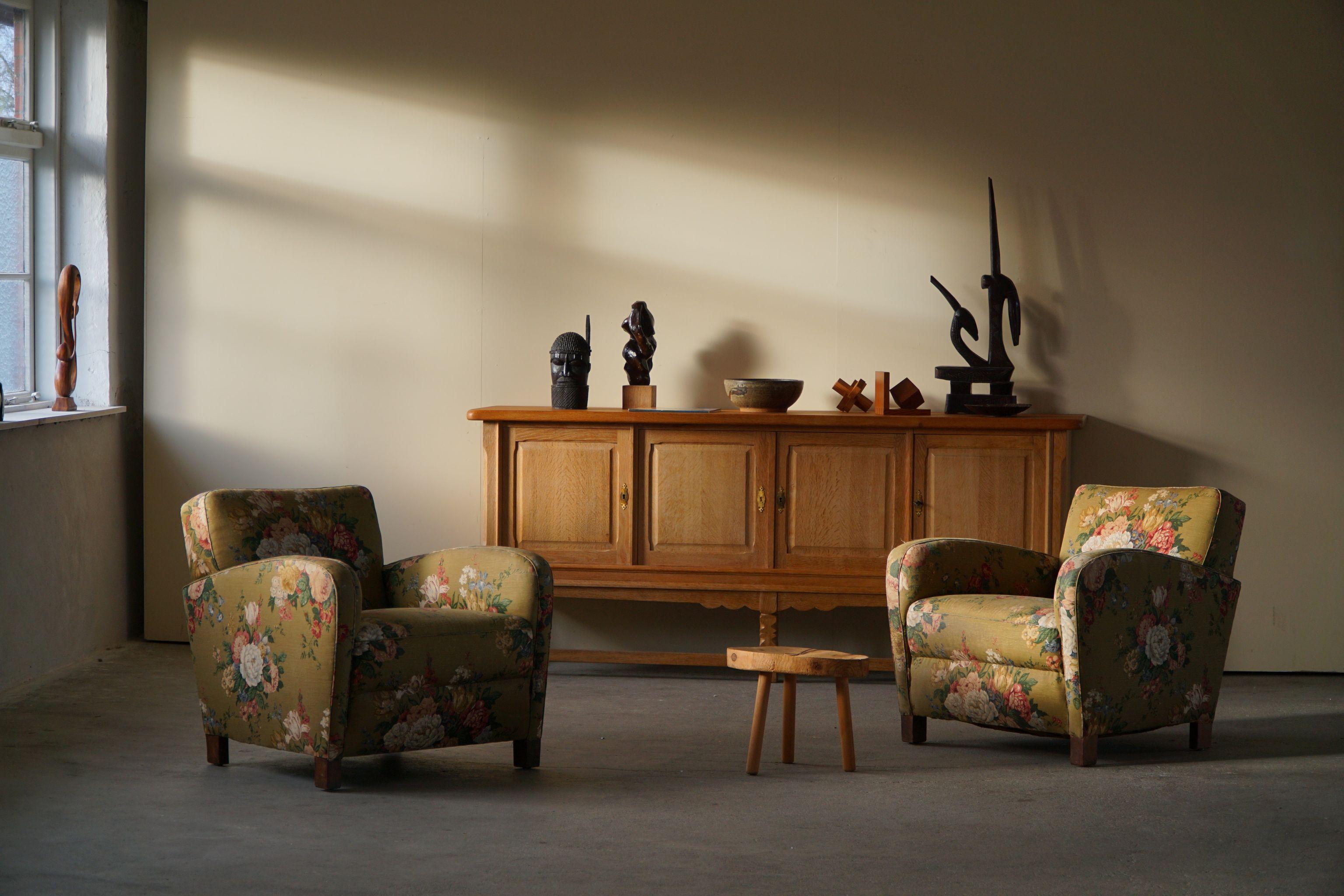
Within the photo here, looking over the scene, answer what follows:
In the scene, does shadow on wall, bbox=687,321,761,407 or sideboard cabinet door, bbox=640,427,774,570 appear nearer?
sideboard cabinet door, bbox=640,427,774,570

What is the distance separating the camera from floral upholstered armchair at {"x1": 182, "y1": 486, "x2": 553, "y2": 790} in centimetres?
341

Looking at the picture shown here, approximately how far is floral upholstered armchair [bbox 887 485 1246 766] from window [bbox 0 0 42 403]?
3487 mm

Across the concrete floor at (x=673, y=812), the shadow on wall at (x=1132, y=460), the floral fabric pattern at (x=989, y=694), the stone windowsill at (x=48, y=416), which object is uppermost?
the stone windowsill at (x=48, y=416)

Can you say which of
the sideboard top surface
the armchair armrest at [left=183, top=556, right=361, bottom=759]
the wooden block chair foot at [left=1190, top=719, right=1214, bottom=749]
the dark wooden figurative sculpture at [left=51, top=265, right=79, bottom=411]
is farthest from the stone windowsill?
the wooden block chair foot at [left=1190, top=719, right=1214, bottom=749]

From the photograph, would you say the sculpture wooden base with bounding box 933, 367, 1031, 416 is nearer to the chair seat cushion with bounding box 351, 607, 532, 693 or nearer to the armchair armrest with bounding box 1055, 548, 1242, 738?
the armchair armrest with bounding box 1055, 548, 1242, 738

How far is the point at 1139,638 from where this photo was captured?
381 centimetres

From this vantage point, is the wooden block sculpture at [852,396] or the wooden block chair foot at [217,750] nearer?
the wooden block chair foot at [217,750]

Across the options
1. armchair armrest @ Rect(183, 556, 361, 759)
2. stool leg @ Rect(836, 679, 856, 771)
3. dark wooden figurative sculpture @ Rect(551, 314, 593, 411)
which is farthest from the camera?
dark wooden figurative sculpture @ Rect(551, 314, 593, 411)

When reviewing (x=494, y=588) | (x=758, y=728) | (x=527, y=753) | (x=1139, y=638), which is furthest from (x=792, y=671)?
(x=1139, y=638)

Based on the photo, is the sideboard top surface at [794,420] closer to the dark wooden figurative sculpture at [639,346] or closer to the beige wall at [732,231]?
the dark wooden figurative sculpture at [639,346]

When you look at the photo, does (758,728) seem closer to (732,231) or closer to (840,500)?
(840,500)

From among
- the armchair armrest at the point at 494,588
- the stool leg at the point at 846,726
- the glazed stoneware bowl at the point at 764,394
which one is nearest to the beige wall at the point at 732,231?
the glazed stoneware bowl at the point at 764,394

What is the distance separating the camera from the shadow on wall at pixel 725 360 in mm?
5375

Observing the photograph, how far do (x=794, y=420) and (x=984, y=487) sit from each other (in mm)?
733
